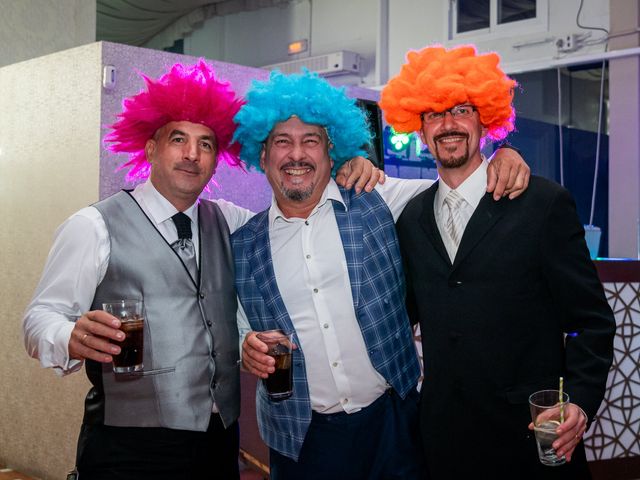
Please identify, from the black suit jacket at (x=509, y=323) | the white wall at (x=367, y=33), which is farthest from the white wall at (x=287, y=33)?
the black suit jacket at (x=509, y=323)

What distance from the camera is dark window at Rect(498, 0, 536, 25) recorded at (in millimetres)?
6715

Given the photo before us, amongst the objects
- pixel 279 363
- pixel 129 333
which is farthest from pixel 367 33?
pixel 129 333

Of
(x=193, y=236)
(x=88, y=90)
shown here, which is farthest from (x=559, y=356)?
(x=88, y=90)

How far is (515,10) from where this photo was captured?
6.85 m

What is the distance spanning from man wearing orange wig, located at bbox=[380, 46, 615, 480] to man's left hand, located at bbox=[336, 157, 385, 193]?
0.97 feet

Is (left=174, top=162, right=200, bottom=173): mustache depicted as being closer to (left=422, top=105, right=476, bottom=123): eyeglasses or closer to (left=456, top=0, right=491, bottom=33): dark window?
(left=422, top=105, right=476, bottom=123): eyeglasses

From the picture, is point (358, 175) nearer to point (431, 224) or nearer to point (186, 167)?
point (431, 224)

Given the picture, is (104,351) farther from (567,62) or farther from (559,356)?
(567,62)

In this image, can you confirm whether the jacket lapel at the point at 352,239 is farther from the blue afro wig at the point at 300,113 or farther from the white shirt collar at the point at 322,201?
the blue afro wig at the point at 300,113

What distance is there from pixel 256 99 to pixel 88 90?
171 centimetres

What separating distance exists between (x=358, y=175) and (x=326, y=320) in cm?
53

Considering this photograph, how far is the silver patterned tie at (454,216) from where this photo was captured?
204cm

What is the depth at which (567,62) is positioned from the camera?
6340 millimetres

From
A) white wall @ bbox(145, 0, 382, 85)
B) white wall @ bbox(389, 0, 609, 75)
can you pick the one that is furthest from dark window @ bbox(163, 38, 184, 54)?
white wall @ bbox(389, 0, 609, 75)
